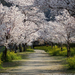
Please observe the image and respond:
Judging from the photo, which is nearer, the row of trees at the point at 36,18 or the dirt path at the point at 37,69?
the row of trees at the point at 36,18

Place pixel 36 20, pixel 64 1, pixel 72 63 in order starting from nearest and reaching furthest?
pixel 64 1 < pixel 72 63 < pixel 36 20

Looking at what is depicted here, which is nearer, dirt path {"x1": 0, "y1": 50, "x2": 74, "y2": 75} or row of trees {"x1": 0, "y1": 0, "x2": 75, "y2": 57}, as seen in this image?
row of trees {"x1": 0, "y1": 0, "x2": 75, "y2": 57}

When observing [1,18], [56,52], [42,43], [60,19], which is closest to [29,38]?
[56,52]

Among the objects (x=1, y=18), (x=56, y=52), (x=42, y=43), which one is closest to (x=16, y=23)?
(x=1, y=18)

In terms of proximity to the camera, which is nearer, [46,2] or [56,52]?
[46,2]

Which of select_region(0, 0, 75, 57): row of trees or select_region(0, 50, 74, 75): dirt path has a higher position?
select_region(0, 0, 75, 57): row of trees

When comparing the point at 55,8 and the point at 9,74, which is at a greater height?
the point at 55,8

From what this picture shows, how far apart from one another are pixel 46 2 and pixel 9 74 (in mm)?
4857

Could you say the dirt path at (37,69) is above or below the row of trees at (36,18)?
below

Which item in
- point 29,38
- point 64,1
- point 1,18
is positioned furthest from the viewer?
point 29,38

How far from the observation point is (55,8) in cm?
1135

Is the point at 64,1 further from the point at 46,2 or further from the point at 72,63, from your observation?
the point at 72,63

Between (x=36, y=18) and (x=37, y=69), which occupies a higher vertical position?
(x=36, y=18)

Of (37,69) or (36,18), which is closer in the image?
(37,69)
